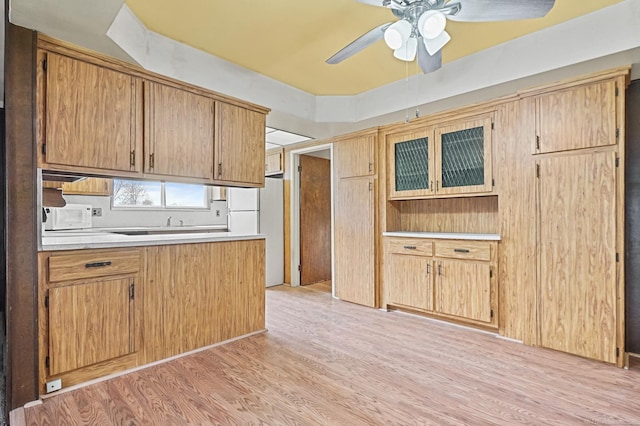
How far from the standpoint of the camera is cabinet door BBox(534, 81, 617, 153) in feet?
7.85

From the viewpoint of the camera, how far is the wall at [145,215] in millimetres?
4379

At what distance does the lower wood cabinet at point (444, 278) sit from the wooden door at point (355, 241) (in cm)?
26

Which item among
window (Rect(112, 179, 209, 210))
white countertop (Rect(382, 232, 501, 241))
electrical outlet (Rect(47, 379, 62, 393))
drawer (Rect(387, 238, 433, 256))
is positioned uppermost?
window (Rect(112, 179, 209, 210))

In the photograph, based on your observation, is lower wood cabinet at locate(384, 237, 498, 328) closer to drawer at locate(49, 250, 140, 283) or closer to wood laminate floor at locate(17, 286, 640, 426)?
wood laminate floor at locate(17, 286, 640, 426)

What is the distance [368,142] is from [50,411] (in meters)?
3.59

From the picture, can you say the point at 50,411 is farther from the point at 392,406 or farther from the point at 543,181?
the point at 543,181

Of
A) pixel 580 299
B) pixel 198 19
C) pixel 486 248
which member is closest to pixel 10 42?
pixel 198 19

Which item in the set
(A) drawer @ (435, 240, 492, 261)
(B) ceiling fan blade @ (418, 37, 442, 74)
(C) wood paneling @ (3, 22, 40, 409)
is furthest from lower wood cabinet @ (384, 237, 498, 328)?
(C) wood paneling @ (3, 22, 40, 409)

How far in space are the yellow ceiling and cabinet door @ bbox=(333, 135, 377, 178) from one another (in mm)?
802

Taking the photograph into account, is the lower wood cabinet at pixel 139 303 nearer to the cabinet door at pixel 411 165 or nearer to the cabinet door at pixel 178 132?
the cabinet door at pixel 178 132

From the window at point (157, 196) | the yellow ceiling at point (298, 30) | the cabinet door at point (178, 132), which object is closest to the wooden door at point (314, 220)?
the window at point (157, 196)

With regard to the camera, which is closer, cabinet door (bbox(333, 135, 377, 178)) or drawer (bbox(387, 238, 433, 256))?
drawer (bbox(387, 238, 433, 256))

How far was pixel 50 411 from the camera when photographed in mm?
1812

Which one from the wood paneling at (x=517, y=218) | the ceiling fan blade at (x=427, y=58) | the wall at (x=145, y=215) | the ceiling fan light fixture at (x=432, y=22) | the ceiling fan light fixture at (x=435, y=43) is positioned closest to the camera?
the ceiling fan light fixture at (x=432, y=22)
